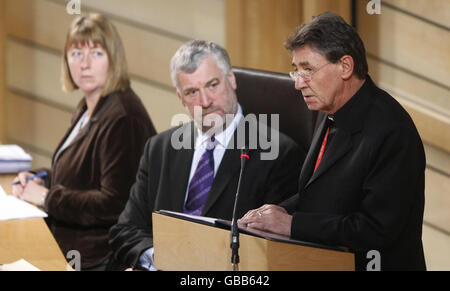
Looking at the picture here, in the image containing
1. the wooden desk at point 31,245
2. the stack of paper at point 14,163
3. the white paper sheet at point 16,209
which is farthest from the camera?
the stack of paper at point 14,163

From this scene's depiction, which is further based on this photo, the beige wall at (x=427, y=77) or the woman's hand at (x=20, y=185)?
the woman's hand at (x=20, y=185)

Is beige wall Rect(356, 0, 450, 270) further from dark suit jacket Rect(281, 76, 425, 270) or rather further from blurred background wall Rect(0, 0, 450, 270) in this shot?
dark suit jacket Rect(281, 76, 425, 270)

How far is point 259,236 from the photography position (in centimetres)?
219

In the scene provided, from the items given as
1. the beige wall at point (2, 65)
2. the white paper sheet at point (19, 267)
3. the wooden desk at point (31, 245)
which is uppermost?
the beige wall at point (2, 65)

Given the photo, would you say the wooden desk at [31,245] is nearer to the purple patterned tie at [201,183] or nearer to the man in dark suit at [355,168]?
the purple patterned tie at [201,183]

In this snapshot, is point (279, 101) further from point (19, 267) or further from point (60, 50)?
point (60, 50)

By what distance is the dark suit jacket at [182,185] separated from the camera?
9.99 ft

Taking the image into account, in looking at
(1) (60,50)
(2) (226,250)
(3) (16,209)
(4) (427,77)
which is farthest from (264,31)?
(2) (226,250)

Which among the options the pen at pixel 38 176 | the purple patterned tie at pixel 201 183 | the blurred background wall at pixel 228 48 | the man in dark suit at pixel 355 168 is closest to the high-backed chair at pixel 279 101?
the purple patterned tie at pixel 201 183

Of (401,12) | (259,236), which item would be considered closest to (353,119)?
(259,236)

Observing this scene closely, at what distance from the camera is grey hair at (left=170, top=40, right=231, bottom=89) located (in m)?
3.12

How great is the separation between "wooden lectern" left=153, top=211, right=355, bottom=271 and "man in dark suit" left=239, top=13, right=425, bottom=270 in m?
0.13

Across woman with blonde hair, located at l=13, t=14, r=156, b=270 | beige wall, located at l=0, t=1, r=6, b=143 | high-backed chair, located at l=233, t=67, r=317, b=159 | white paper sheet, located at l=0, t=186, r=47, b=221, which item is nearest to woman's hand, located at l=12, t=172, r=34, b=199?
woman with blonde hair, located at l=13, t=14, r=156, b=270

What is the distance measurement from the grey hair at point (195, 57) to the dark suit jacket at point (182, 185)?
27 cm
